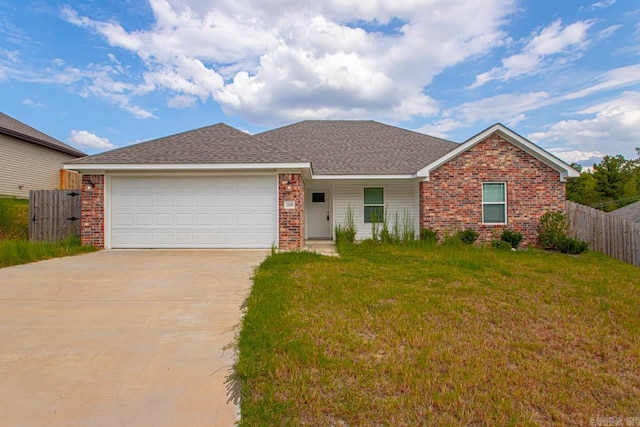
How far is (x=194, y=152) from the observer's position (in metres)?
10.8

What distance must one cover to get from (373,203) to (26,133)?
18181 mm

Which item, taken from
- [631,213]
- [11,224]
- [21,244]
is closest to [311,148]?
[21,244]

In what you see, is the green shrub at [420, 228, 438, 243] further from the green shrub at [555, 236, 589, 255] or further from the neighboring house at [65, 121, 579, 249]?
the green shrub at [555, 236, 589, 255]

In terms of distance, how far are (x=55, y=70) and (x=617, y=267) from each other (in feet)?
70.6

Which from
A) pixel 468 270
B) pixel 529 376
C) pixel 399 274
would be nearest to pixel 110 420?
pixel 529 376

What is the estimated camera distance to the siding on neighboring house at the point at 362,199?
13.4 metres

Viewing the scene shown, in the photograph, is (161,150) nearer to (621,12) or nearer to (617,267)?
(617,267)

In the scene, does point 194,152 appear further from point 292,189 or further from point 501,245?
point 501,245

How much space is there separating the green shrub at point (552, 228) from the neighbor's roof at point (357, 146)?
14.7 ft

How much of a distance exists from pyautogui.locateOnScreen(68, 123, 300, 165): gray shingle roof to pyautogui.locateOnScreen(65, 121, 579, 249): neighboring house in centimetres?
3

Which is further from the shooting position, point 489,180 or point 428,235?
point 489,180

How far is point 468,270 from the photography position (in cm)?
734

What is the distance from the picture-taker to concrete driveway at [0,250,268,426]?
2.46 meters

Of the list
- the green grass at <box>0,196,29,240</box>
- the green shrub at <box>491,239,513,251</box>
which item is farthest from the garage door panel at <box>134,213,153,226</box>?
the green shrub at <box>491,239,513,251</box>
